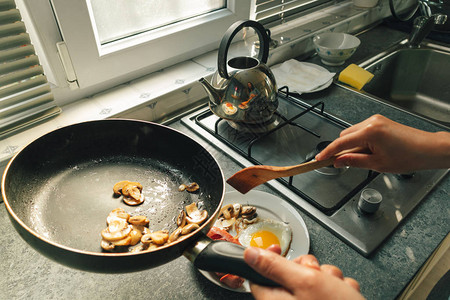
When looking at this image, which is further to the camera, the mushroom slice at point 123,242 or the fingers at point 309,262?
the mushroom slice at point 123,242

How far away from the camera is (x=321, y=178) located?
791mm

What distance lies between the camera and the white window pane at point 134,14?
89 cm

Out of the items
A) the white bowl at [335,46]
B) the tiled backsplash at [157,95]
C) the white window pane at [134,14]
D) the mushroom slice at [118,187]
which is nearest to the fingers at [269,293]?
the mushroom slice at [118,187]

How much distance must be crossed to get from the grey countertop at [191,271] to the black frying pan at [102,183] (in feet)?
0.23

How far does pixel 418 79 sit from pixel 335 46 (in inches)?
17.0

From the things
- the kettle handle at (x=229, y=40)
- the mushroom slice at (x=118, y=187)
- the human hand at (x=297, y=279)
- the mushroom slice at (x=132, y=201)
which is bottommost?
the mushroom slice at (x=132, y=201)

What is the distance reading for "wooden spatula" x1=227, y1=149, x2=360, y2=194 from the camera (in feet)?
2.13

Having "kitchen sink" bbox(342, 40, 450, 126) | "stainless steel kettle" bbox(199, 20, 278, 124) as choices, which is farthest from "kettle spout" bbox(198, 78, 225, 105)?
"kitchen sink" bbox(342, 40, 450, 126)

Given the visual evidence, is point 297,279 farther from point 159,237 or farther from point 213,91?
point 213,91

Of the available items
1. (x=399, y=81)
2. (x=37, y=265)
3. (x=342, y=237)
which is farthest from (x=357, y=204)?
(x=399, y=81)

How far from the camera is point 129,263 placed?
18.6 inches

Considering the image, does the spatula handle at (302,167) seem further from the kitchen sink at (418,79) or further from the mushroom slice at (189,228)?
the kitchen sink at (418,79)

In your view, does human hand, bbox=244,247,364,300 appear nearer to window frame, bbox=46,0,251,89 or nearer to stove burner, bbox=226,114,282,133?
stove burner, bbox=226,114,282,133

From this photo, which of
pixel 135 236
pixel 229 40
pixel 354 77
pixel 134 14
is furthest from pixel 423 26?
pixel 135 236
